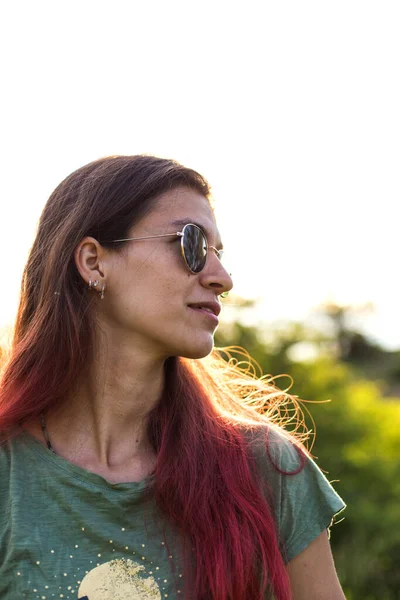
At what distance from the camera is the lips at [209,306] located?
→ 2.59 m

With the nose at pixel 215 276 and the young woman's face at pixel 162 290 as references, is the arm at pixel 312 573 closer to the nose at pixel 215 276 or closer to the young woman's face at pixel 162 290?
the young woman's face at pixel 162 290

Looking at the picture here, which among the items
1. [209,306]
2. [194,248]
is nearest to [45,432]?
[209,306]

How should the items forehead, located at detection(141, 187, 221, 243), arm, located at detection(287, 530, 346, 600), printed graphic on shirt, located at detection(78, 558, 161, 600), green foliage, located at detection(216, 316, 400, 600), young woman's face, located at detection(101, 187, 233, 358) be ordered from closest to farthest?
printed graphic on shirt, located at detection(78, 558, 161, 600) → arm, located at detection(287, 530, 346, 600) → young woman's face, located at detection(101, 187, 233, 358) → forehead, located at detection(141, 187, 221, 243) → green foliage, located at detection(216, 316, 400, 600)

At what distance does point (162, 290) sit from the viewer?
2537 mm

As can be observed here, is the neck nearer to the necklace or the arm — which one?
the necklace

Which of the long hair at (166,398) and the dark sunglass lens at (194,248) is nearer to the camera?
the long hair at (166,398)

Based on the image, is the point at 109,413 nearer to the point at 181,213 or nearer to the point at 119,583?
the point at 119,583

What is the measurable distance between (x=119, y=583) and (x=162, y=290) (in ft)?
3.09

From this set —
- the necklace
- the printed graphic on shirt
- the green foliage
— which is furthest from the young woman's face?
the green foliage

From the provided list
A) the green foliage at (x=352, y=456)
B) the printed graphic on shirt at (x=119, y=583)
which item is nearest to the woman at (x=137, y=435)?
the printed graphic on shirt at (x=119, y=583)

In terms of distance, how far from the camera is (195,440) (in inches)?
105

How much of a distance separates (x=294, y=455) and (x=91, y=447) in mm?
702

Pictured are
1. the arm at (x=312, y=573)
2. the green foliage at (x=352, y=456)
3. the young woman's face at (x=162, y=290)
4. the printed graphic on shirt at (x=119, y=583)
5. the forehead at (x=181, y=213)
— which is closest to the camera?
the printed graphic on shirt at (x=119, y=583)

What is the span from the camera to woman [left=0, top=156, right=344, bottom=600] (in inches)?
92.8
